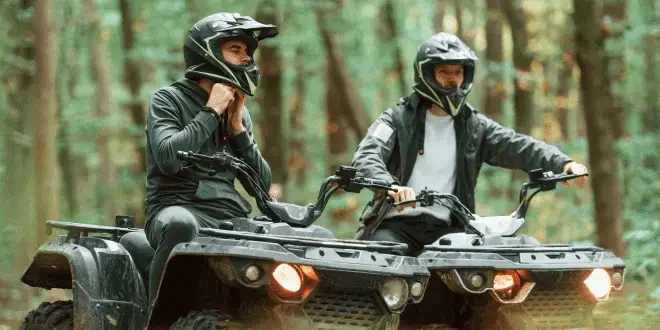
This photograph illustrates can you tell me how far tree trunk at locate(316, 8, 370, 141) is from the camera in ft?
63.2

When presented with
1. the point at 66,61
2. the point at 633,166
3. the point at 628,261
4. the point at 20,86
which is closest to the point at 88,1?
the point at 66,61

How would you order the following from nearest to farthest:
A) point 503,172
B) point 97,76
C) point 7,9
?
point 7,9 < point 503,172 < point 97,76

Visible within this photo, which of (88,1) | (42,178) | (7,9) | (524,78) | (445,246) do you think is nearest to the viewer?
(445,246)

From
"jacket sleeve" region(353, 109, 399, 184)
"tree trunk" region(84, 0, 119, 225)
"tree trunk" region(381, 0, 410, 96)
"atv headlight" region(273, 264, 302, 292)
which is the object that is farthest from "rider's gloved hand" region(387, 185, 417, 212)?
"tree trunk" region(381, 0, 410, 96)

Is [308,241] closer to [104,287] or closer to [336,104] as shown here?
[104,287]

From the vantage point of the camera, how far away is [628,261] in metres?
11.6

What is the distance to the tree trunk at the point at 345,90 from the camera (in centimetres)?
1925

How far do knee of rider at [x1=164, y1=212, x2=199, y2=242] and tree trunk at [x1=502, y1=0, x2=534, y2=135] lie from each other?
11.8m

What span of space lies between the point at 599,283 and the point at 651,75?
14.0 meters

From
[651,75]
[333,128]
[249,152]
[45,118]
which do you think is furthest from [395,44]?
[249,152]

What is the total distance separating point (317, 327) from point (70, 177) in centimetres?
2135

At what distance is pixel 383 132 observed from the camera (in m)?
8.26

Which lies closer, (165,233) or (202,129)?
(165,233)

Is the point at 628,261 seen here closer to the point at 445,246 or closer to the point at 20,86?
the point at 445,246
